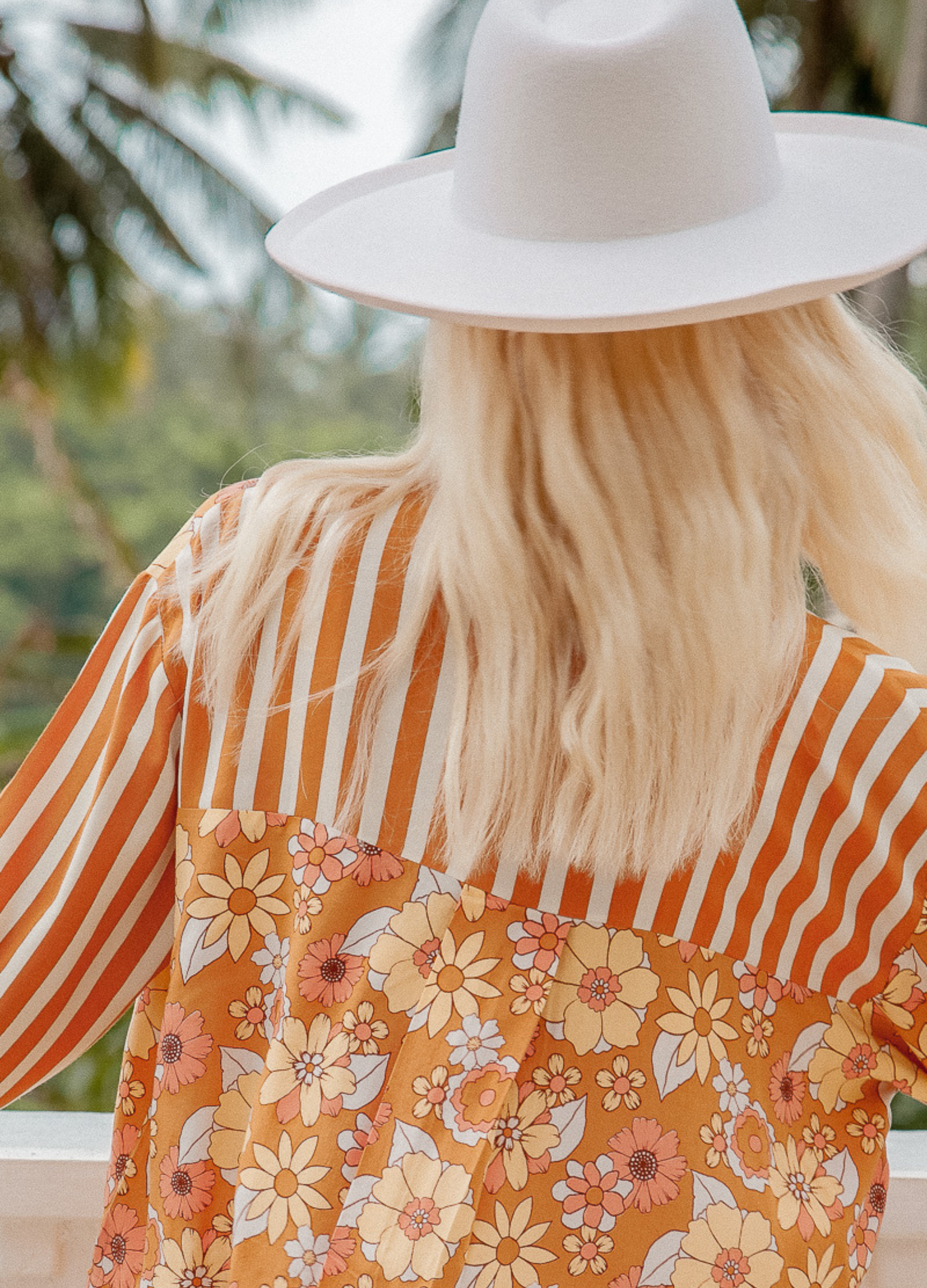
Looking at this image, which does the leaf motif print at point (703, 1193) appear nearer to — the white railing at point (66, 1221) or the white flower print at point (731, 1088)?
the white flower print at point (731, 1088)

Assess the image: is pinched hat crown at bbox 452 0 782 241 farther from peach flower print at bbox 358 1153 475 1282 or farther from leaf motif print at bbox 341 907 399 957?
peach flower print at bbox 358 1153 475 1282

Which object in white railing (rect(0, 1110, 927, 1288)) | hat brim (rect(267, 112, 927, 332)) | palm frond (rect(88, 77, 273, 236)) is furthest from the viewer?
palm frond (rect(88, 77, 273, 236))

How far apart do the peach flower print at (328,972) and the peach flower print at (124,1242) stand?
248mm

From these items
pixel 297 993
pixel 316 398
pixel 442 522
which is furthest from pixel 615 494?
pixel 316 398

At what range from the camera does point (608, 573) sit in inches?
26.0

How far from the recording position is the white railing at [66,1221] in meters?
0.97

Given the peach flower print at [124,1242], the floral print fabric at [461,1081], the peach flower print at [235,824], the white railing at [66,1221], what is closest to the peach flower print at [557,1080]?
the floral print fabric at [461,1081]

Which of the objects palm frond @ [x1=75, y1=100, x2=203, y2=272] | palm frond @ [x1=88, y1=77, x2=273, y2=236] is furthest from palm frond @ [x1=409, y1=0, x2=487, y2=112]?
palm frond @ [x1=75, y1=100, x2=203, y2=272]

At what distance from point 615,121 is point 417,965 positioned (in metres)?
0.48

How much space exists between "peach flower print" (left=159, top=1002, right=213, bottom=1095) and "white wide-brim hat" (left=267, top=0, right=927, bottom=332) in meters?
0.43

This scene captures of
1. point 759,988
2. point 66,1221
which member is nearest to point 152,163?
point 66,1221

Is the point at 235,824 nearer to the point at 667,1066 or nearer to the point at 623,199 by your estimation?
the point at 667,1066

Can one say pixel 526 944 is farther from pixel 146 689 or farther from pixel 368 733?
pixel 146 689

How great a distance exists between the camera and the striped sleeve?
74 centimetres
